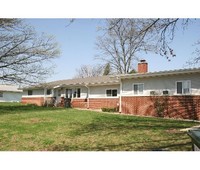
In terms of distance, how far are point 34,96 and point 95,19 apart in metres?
24.9

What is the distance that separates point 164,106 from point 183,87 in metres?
1.77

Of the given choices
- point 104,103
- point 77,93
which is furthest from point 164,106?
point 77,93

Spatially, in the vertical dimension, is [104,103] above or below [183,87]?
below

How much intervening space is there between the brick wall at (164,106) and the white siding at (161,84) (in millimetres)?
400

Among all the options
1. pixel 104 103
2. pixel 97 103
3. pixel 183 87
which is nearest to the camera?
pixel 183 87

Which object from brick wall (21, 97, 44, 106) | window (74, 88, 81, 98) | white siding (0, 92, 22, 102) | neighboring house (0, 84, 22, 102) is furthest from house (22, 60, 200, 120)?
white siding (0, 92, 22, 102)

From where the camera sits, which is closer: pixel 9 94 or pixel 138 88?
pixel 138 88

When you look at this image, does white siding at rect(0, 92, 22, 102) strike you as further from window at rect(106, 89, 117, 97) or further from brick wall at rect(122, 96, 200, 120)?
brick wall at rect(122, 96, 200, 120)

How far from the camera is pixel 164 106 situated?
1780cm

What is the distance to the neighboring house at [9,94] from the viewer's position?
152 ft

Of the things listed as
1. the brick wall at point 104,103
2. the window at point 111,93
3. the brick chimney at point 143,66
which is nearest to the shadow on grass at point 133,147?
the brick wall at point 104,103

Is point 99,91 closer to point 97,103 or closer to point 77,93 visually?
point 97,103
